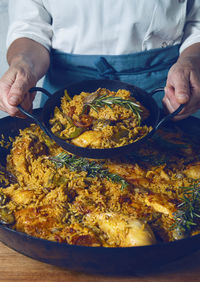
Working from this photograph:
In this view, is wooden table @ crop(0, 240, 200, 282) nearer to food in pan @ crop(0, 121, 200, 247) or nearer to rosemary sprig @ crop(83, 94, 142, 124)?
food in pan @ crop(0, 121, 200, 247)

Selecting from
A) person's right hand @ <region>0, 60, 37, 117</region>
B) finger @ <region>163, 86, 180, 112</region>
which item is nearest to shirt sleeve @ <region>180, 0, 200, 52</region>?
finger @ <region>163, 86, 180, 112</region>

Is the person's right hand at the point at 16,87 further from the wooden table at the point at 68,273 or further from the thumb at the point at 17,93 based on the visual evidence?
the wooden table at the point at 68,273

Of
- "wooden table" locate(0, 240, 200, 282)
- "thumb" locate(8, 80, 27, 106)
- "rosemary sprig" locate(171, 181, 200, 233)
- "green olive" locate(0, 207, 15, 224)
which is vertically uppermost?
"thumb" locate(8, 80, 27, 106)

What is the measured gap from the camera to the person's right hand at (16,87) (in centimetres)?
161

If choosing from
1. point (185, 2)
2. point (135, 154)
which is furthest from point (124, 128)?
point (185, 2)

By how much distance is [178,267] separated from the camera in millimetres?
1278

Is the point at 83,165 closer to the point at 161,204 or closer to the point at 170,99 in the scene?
the point at 161,204

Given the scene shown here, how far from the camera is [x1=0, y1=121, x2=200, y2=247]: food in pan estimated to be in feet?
4.07

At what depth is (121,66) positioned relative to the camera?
85.4 inches

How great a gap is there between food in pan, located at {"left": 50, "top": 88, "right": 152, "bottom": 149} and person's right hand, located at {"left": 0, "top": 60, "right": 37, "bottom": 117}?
0.73 ft

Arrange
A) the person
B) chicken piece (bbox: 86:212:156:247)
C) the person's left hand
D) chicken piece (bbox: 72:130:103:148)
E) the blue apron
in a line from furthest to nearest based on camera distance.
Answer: the blue apron → the person → the person's left hand → chicken piece (bbox: 72:130:103:148) → chicken piece (bbox: 86:212:156:247)

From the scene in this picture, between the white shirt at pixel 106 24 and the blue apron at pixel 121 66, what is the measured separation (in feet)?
0.20

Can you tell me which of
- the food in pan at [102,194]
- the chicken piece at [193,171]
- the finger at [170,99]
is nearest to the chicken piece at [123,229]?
the food in pan at [102,194]

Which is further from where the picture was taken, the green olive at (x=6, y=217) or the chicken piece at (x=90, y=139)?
the chicken piece at (x=90, y=139)
